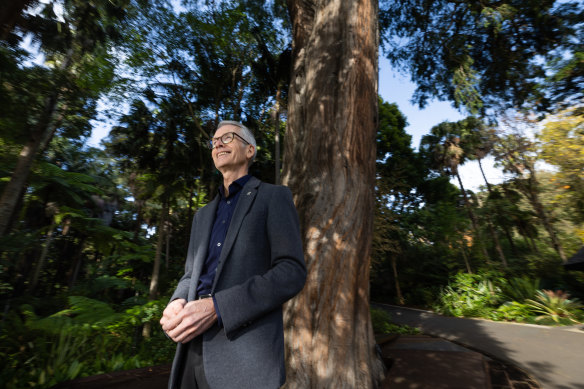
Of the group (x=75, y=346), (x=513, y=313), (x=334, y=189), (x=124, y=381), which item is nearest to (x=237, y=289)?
(x=334, y=189)

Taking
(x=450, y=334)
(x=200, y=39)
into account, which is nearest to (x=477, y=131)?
(x=450, y=334)

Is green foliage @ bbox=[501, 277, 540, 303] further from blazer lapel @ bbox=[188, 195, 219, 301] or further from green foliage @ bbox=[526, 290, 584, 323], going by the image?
blazer lapel @ bbox=[188, 195, 219, 301]

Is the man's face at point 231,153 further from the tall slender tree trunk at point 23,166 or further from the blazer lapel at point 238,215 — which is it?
the tall slender tree trunk at point 23,166

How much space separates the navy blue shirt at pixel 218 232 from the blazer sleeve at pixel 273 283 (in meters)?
0.28

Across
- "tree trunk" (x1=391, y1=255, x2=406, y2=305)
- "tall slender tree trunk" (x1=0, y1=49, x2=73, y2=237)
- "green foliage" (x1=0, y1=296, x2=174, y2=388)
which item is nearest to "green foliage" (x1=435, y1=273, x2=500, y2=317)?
"tree trunk" (x1=391, y1=255, x2=406, y2=305)

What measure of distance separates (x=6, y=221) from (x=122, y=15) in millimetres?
6235

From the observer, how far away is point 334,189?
314cm

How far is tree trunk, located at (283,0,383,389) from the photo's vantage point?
2793 mm

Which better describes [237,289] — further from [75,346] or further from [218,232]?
[75,346]

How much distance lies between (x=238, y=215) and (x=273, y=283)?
433 millimetres

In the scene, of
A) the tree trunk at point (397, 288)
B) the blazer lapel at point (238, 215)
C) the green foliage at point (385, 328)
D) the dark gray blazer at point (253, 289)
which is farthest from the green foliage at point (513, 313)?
the blazer lapel at point (238, 215)

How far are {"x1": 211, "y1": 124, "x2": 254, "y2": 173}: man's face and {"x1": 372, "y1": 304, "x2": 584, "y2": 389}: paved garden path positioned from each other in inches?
210

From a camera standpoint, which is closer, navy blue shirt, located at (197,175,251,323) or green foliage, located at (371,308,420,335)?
navy blue shirt, located at (197,175,251,323)

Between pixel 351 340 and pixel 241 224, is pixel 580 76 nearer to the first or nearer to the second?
pixel 351 340
